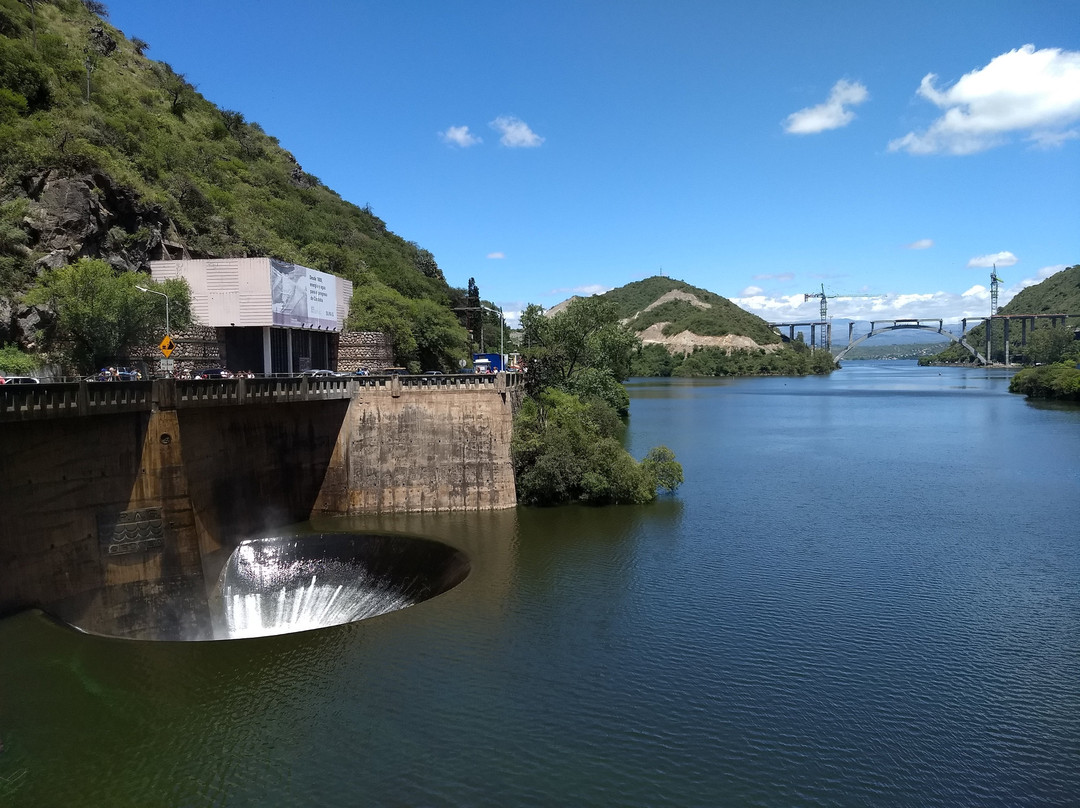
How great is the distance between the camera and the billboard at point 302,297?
47.4m

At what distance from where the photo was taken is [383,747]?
16.4 m

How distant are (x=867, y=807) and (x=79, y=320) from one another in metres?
41.0

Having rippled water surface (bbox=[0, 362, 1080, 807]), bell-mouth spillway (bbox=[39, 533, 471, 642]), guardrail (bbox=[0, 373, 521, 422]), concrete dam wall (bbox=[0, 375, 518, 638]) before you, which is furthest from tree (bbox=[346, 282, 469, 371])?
bell-mouth spillway (bbox=[39, 533, 471, 642])

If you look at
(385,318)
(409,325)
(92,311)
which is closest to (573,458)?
(92,311)

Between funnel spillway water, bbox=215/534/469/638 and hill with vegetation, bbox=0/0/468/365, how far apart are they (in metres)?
21.5

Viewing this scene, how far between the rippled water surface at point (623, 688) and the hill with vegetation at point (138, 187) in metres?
30.1

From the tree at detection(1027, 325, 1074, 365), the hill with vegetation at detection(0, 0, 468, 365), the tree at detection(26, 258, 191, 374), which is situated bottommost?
the tree at detection(26, 258, 191, 374)

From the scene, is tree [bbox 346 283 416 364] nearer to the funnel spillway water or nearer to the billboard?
the billboard

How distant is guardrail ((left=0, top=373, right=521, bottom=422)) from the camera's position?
21.9 m

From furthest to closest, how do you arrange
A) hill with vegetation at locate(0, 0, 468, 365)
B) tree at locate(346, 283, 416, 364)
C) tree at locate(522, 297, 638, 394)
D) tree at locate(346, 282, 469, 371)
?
1. tree at locate(522, 297, 638, 394)
2. tree at locate(346, 282, 469, 371)
3. tree at locate(346, 283, 416, 364)
4. hill with vegetation at locate(0, 0, 468, 365)

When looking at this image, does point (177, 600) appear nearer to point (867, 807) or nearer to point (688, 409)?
point (867, 807)

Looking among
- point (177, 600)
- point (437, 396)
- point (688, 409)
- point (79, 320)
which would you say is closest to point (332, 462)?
point (437, 396)

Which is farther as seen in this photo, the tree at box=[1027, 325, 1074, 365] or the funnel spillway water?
the tree at box=[1027, 325, 1074, 365]

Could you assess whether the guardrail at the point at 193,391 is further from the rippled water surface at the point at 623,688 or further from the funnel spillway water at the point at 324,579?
the funnel spillway water at the point at 324,579
